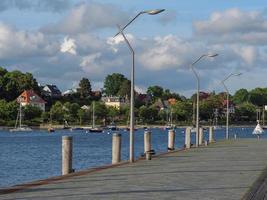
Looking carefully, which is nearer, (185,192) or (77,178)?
(185,192)

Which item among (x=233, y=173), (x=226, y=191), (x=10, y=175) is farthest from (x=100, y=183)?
(x=10, y=175)

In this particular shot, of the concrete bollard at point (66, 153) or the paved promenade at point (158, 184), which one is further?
the concrete bollard at point (66, 153)

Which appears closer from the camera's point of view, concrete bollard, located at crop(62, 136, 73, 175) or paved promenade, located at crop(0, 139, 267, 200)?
paved promenade, located at crop(0, 139, 267, 200)

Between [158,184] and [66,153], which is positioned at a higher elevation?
[66,153]

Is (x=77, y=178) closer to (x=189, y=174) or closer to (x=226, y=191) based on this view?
(x=189, y=174)

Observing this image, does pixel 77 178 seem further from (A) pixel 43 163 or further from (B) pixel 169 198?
(A) pixel 43 163

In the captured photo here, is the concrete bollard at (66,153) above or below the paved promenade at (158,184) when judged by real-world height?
above

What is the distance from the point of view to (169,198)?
16.1 meters

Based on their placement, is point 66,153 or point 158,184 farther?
point 66,153

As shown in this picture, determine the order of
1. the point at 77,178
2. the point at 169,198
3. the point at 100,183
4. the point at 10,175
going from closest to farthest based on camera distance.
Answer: the point at 169,198 < the point at 100,183 < the point at 77,178 < the point at 10,175

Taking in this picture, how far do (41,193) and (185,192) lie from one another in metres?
3.70

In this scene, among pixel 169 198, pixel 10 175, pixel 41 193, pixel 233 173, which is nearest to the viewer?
pixel 169 198

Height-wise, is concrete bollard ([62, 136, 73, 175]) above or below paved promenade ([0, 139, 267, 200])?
above

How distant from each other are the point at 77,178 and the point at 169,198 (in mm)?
6326
